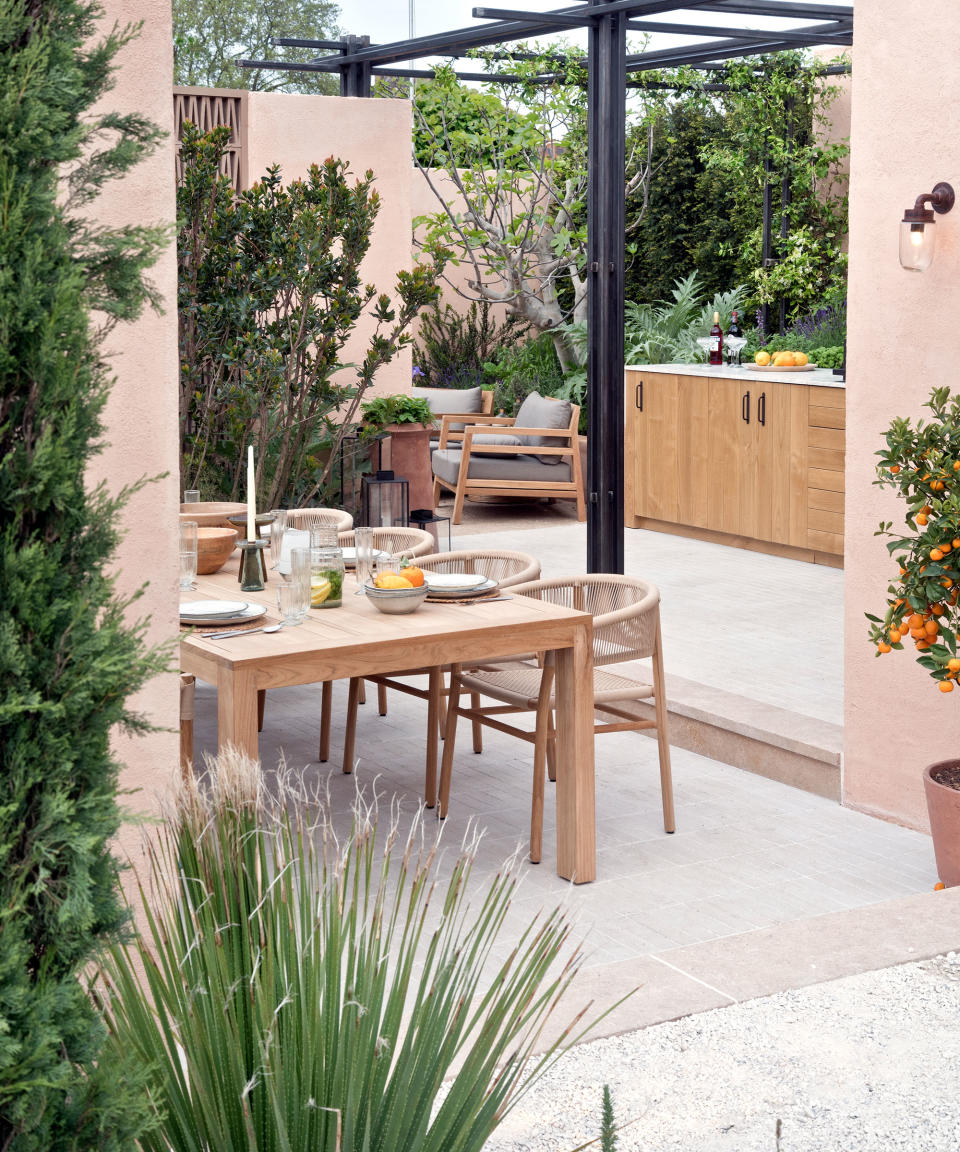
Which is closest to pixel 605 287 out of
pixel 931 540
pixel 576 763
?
pixel 576 763

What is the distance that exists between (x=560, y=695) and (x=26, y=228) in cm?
316

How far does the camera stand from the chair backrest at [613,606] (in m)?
4.44

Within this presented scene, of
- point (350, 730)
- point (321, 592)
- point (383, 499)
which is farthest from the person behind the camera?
point (383, 499)

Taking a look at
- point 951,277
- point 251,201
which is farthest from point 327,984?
point 251,201

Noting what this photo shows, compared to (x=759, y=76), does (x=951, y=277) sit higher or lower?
lower

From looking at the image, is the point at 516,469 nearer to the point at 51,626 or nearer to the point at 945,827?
the point at 945,827

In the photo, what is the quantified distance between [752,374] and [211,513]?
16.5 ft

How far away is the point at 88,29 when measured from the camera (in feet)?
4.17

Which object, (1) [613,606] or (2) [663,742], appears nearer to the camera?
(2) [663,742]

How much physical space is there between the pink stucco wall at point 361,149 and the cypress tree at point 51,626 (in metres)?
8.15

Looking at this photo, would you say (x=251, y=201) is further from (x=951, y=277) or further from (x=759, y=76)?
(x=759, y=76)

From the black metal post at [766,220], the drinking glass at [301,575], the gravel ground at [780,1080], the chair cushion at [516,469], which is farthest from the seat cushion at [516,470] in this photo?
Answer: the gravel ground at [780,1080]

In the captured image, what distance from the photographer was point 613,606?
4.80m

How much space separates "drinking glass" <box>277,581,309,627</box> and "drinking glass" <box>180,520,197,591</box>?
0.48 meters
